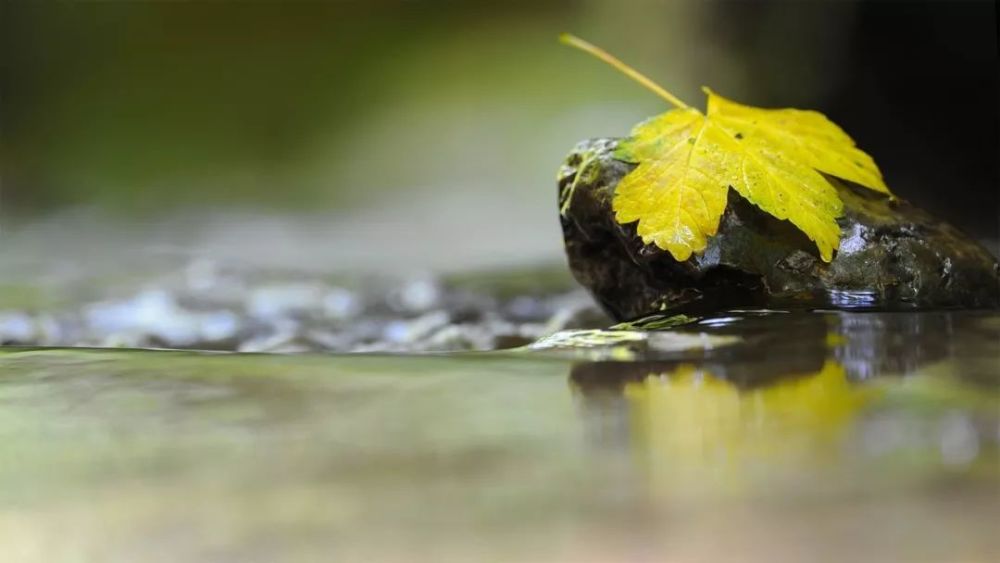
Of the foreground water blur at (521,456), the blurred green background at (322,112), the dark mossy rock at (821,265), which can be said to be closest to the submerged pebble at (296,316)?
the blurred green background at (322,112)

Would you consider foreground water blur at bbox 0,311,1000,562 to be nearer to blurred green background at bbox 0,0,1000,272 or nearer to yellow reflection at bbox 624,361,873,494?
yellow reflection at bbox 624,361,873,494

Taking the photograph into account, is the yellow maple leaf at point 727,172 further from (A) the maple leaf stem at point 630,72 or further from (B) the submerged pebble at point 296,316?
(B) the submerged pebble at point 296,316

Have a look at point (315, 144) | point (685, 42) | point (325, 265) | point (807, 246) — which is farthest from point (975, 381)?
point (315, 144)

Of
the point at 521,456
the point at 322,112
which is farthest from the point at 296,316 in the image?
the point at 521,456

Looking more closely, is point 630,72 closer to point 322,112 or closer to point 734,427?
point 734,427

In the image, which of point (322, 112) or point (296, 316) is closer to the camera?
point (296, 316)
